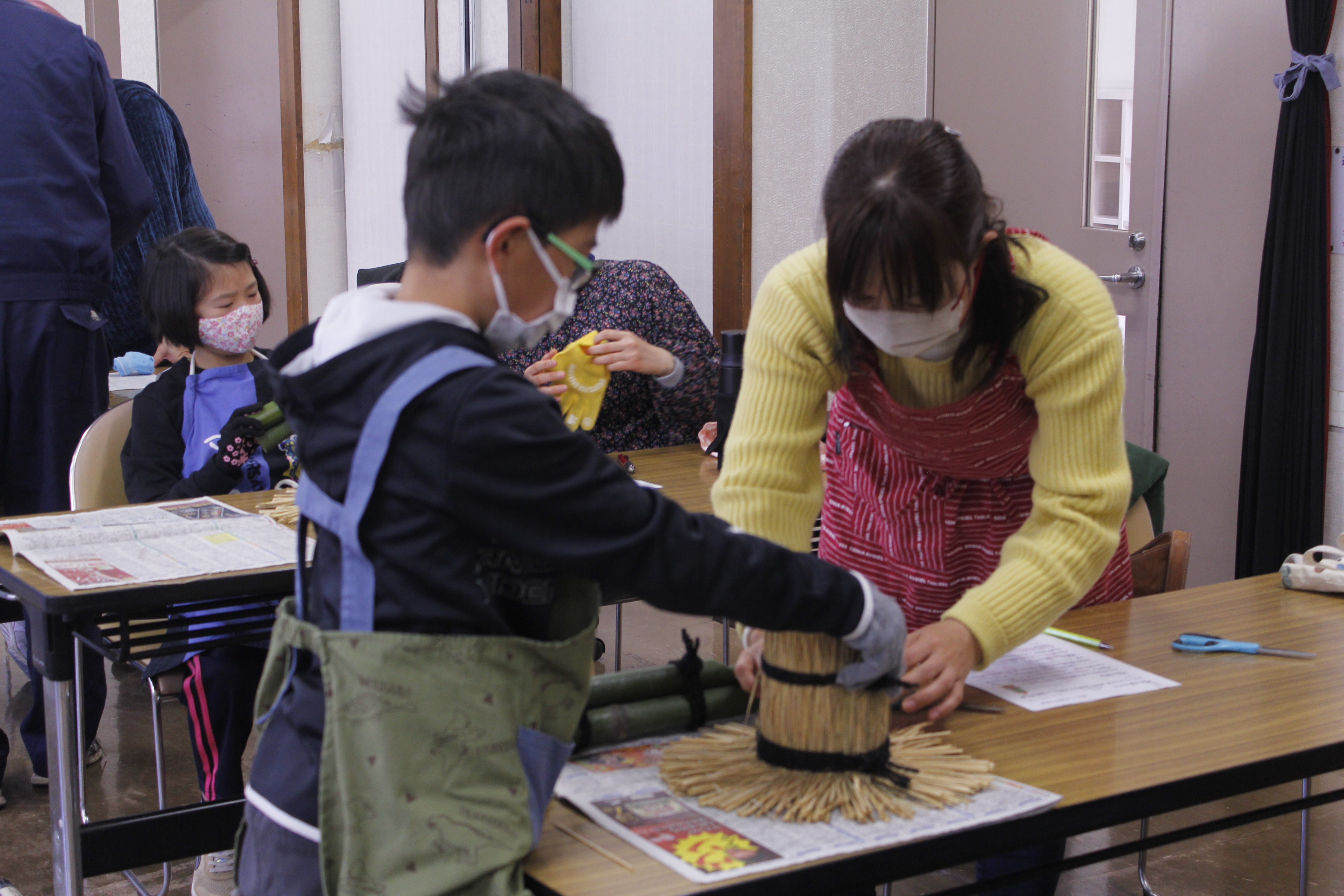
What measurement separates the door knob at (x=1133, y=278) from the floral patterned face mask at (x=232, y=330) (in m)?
2.39

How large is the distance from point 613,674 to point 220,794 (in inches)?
54.0

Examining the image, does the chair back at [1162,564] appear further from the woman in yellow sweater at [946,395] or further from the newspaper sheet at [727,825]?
the newspaper sheet at [727,825]

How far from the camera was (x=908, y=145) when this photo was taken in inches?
47.4

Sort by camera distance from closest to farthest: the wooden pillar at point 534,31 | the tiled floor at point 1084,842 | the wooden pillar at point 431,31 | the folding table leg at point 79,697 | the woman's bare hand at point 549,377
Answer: the folding table leg at point 79,697, the tiled floor at point 1084,842, the woman's bare hand at point 549,377, the wooden pillar at point 534,31, the wooden pillar at point 431,31

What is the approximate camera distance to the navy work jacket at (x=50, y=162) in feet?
9.39

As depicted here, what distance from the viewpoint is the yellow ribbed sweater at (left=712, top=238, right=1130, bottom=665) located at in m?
1.33

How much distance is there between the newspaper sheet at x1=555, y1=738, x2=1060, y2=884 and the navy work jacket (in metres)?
2.24

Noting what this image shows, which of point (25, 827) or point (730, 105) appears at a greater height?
point (730, 105)

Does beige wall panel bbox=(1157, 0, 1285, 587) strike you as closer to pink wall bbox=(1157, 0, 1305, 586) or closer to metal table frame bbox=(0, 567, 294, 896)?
pink wall bbox=(1157, 0, 1305, 586)

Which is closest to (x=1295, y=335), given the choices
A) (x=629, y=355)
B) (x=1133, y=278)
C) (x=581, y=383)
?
(x=1133, y=278)

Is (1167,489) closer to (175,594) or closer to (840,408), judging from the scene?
(840,408)

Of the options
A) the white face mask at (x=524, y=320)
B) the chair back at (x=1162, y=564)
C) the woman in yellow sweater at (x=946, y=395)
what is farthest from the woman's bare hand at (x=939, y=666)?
the chair back at (x=1162, y=564)

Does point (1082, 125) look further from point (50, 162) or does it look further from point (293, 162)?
A: point (293, 162)

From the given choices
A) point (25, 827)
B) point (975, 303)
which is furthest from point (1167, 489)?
point (25, 827)
